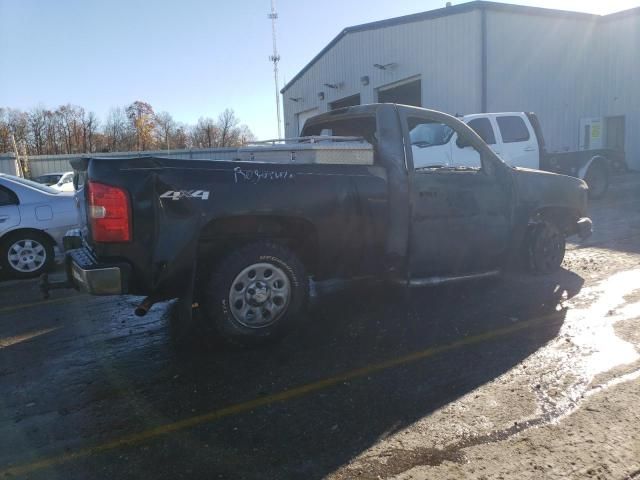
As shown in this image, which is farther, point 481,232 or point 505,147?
point 505,147

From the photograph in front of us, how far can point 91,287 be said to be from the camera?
376 centimetres

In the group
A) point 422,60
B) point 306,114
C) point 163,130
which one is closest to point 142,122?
point 163,130

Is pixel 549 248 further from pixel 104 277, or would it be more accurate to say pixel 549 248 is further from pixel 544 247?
pixel 104 277

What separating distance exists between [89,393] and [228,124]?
8494 cm

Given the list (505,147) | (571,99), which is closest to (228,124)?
(571,99)

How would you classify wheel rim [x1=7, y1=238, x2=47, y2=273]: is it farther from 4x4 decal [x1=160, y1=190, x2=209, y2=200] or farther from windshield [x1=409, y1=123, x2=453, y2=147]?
windshield [x1=409, y1=123, x2=453, y2=147]

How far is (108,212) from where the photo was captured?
3.75 meters

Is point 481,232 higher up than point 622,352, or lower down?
higher up

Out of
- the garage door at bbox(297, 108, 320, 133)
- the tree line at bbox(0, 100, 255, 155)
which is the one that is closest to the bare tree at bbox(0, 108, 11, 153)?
the tree line at bbox(0, 100, 255, 155)

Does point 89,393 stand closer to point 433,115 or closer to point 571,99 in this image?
point 433,115

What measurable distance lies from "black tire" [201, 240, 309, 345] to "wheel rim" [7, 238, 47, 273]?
4796 millimetres

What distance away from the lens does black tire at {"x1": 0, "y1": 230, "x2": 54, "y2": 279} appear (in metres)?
7.64

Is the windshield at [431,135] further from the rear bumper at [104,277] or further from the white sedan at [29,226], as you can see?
the rear bumper at [104,277]

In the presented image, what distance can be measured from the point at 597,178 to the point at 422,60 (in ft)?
30.5
